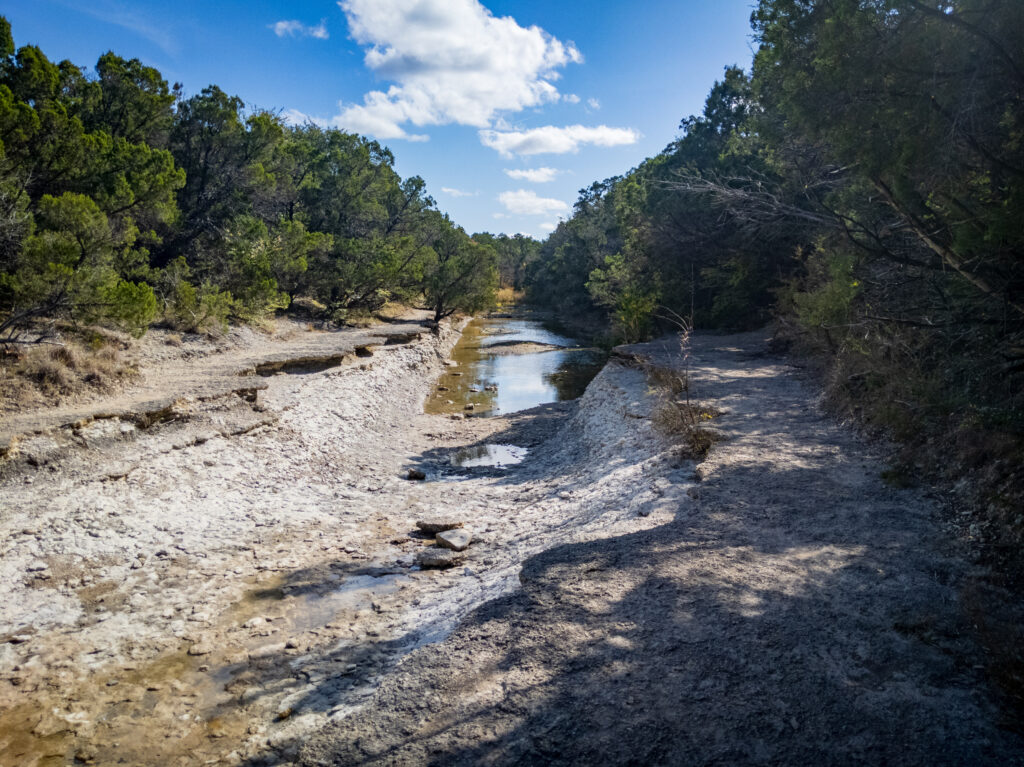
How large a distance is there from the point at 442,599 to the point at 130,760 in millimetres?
2876

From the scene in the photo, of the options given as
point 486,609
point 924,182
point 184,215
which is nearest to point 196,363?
point 184,215

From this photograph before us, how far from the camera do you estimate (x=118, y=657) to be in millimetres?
5340

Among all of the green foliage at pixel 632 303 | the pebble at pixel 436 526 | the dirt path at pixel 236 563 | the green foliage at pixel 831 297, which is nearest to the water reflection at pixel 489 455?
the dirt path at pixel 236 563

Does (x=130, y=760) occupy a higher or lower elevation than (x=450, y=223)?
lower

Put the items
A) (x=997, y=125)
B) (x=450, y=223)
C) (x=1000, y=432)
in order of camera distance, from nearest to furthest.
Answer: (x=997, y=125)
(x=1000, y=432)
(x=450, y=223)

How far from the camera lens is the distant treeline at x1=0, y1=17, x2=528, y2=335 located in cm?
1055

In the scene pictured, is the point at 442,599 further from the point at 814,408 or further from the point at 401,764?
the point at 814,408

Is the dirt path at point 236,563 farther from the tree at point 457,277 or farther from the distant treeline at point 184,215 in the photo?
the tree at point 457,277

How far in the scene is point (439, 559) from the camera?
7.34 m

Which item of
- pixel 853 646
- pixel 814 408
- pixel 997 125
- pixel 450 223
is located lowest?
pixel 853 646

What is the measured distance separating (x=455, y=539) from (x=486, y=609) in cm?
324

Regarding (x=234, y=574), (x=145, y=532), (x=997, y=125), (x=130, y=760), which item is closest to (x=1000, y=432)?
(x=997, y=125)

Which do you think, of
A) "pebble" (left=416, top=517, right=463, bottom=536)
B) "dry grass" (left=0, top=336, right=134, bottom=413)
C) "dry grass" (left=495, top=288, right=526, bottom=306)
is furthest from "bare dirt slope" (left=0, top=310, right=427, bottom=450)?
"dry grass" (left=495, top=288, right=526, bottom=306)

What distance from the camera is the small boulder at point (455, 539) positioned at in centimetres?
777
